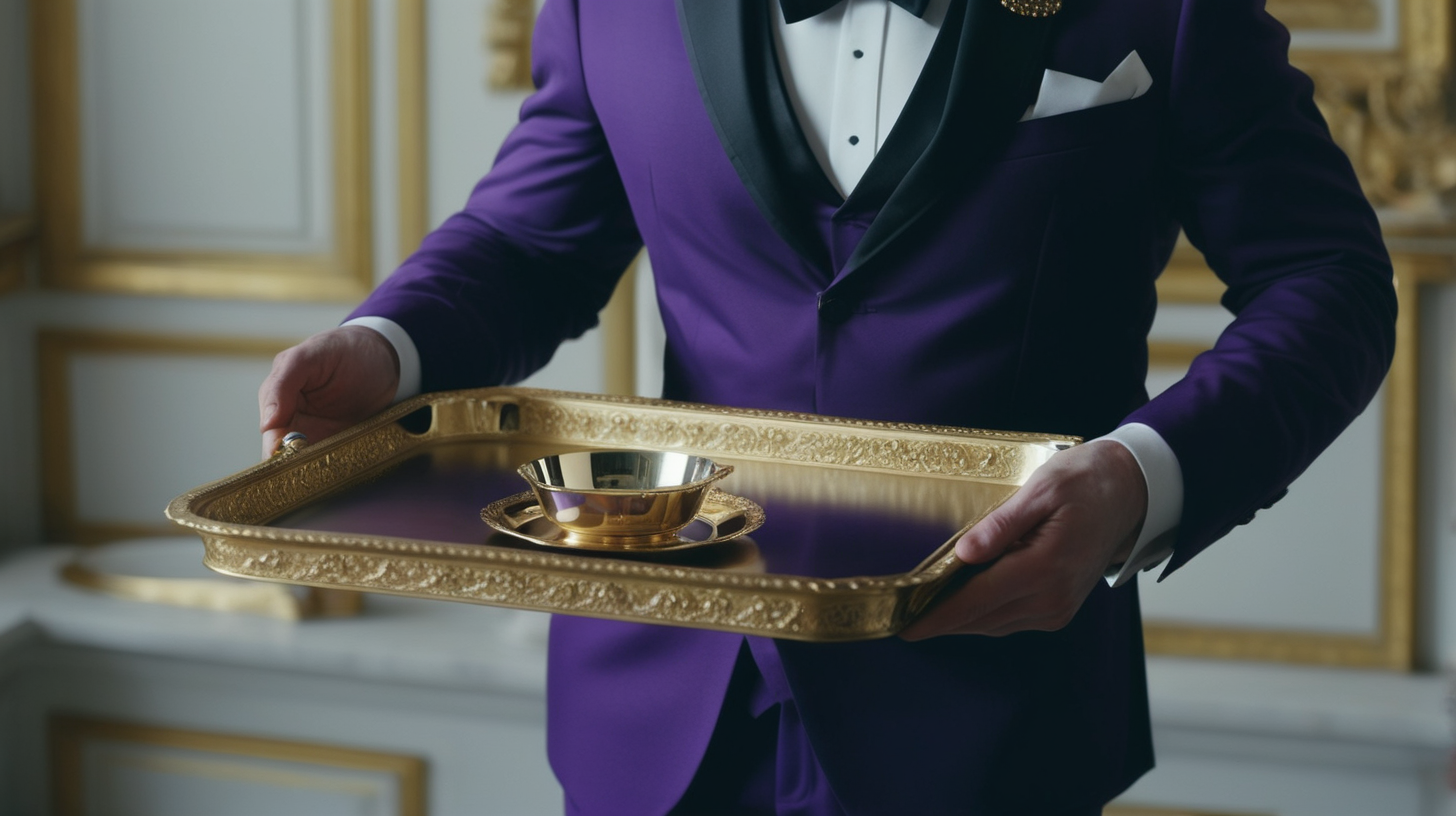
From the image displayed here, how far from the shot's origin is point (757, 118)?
0.81 metres

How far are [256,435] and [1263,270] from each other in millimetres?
1738

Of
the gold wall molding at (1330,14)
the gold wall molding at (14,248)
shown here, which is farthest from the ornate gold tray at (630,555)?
the gold wall molding at (14,248)

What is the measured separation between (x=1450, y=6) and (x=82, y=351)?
6.62ft

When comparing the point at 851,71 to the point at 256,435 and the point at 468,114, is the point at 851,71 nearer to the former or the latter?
the point at 468,114

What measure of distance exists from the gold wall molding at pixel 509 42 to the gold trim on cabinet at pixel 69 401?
0.54 meters

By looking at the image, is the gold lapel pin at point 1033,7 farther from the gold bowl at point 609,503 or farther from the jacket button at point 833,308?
A: the gold bowl at point 609,503

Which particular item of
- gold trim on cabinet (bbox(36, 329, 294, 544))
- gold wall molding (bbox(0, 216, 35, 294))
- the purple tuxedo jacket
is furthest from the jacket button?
gold wall molding (bbox(0, 216, 35, 294))

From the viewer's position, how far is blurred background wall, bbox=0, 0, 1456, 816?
1.79 metres

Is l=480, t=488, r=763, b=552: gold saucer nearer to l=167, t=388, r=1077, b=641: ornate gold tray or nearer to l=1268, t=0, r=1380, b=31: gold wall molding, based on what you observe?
l=167, t=388, r=1077, b=641: ornate gold tray

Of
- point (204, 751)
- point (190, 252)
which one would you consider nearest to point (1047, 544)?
point (204, 751)

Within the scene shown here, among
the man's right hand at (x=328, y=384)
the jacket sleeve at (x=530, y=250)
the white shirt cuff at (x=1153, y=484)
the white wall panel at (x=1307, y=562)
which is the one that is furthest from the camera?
the white wall panel at (x=1307, y=562)

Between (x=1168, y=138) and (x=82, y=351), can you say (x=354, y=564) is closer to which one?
(x=1168, y=138)

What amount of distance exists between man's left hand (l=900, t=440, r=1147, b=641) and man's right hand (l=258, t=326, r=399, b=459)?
390 mm

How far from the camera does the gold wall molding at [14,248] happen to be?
7.13ft
